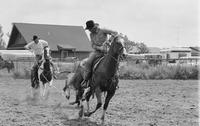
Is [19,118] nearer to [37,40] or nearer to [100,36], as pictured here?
[100,36]

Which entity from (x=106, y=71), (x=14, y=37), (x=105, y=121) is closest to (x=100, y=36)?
(x=106, y=71)

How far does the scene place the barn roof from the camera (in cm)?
5459

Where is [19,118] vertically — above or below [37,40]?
below

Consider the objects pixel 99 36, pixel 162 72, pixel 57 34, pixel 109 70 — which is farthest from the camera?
pixel 57 34

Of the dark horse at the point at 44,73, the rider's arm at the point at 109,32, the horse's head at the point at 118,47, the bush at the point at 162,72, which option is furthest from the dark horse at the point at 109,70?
the bush at the point at 162,72

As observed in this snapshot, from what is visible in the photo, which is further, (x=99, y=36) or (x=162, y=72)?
(x=162, y=72)

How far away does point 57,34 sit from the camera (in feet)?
188

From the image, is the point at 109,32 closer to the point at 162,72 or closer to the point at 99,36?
the point at 99,36

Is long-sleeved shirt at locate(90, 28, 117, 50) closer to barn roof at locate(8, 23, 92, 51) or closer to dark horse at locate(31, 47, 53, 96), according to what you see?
dark horse at locate(31, 47, 53, 96)

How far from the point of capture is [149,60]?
33.4 metres

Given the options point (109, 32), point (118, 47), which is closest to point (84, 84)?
point (109, 32)

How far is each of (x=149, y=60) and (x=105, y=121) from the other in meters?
25.1

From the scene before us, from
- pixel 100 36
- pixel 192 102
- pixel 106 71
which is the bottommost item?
pixel 192 102

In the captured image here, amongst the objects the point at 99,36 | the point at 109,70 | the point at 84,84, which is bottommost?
the point at 84,84
